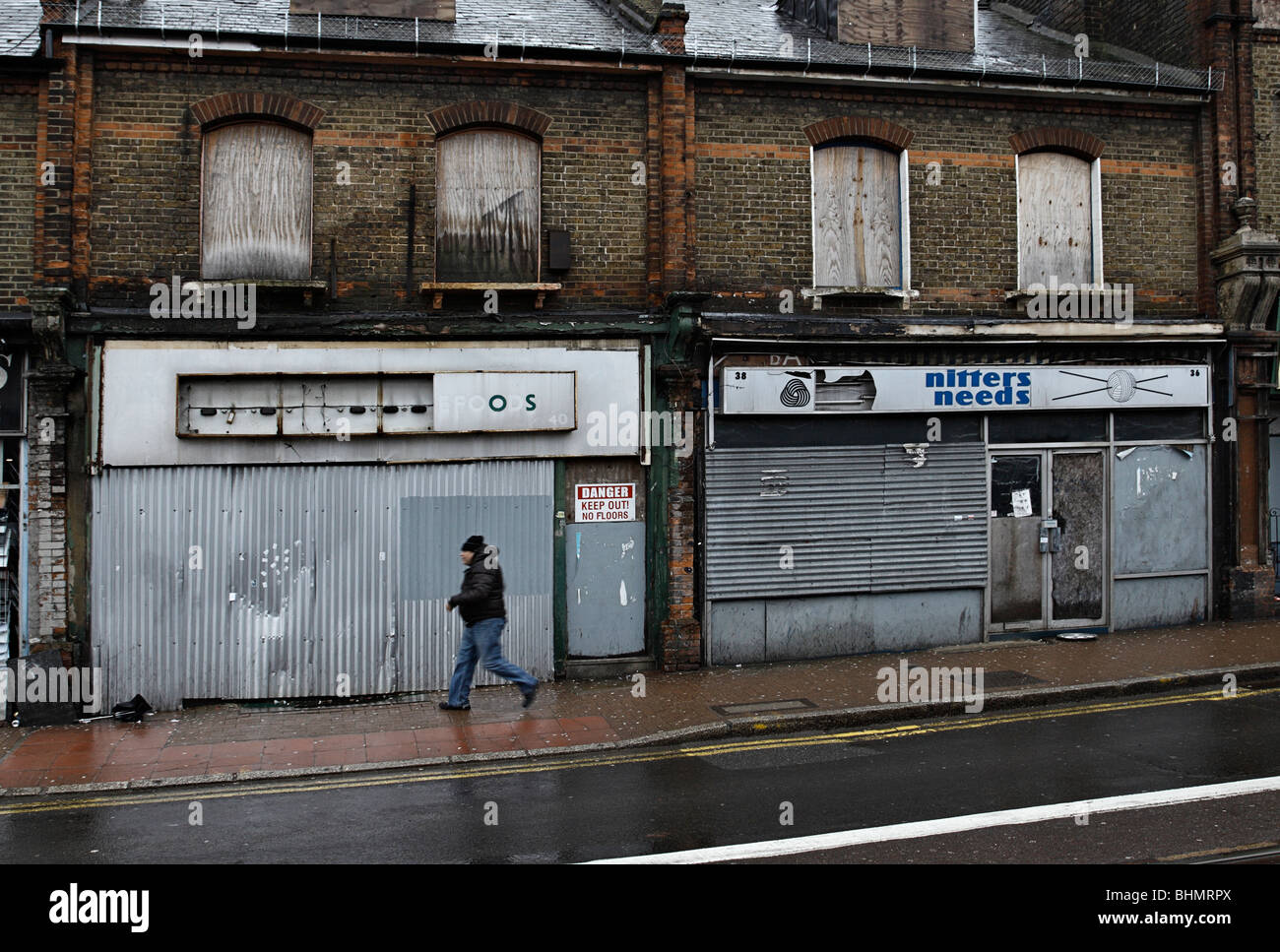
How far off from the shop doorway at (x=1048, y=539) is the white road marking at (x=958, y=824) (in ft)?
18.9

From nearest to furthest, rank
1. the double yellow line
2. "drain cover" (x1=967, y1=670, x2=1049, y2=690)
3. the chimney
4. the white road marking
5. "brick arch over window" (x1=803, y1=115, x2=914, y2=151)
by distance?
1. the white road marking
2. the double yellow line
3. "drain cover" (x1=967, y1=670, x2=1049, y2=690)
4. the chimney
5. "brick arch over window" (x1=803, y1=115, x2=914, y2=151)

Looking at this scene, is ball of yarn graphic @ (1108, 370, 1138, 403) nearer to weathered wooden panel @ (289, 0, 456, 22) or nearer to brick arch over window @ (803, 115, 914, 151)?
brick arch over window @ (803, 115, 914, 151)

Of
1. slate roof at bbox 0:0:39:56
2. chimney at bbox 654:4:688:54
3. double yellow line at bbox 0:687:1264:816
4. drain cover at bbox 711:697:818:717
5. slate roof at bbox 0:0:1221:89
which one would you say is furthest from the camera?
chimney at bbox 654:4:688:54

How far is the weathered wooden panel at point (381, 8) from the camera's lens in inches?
471

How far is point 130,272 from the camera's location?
10969mm

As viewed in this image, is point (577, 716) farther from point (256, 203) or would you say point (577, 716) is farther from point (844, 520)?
point (256, 203)

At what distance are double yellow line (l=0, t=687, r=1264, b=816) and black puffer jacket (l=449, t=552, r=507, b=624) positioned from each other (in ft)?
5.52

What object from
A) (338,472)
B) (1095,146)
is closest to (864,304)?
(1095,146)

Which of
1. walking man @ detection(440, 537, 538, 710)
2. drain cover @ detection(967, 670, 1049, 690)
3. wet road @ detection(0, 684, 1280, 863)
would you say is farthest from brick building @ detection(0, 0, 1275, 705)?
wet road @ detection(0, 684, 1280, 863)

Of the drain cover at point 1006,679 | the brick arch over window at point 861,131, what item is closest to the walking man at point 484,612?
the drain cover at point 1006,679

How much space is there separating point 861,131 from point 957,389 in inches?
133

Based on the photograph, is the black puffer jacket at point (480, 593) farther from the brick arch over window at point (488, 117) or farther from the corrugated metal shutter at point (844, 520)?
the brick arch over window at point (488, 117)

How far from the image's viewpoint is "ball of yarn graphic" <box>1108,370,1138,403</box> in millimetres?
12945
